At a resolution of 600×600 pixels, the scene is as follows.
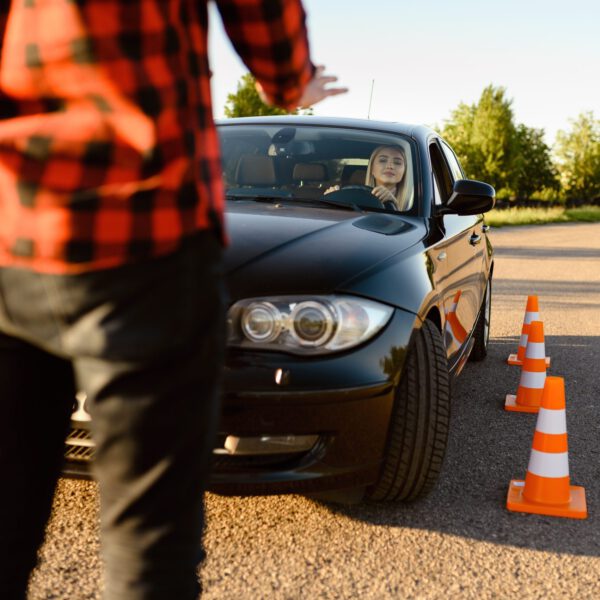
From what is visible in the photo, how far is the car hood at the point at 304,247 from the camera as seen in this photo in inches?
112

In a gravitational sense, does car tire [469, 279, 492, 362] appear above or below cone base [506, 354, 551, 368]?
above

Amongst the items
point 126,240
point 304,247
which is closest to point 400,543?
point 304,247

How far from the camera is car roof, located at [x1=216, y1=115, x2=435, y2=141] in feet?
15.2

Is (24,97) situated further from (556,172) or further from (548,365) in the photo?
(556,172)

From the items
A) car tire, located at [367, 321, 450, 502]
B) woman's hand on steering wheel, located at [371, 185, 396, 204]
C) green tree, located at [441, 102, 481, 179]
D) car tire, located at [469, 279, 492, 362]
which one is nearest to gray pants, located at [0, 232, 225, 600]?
car tire, located at [367, 321, 450, 502]

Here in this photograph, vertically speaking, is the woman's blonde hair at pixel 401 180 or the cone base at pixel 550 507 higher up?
the woman's blonde hair at pixel 401 180

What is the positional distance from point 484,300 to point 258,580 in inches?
144

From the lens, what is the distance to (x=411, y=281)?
3.21m

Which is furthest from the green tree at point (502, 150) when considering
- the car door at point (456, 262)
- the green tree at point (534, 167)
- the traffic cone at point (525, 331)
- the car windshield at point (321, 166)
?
the car windshield at point (321, 166)

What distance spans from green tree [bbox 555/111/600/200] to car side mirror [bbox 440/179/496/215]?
66862 mm

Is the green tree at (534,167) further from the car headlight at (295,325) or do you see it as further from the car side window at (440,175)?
the car headlight at (295,325)

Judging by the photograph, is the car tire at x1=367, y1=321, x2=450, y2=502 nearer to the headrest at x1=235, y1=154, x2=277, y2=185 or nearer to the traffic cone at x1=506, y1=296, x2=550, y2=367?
the headrest at x1=235, y1=154, x2=277, y2=185

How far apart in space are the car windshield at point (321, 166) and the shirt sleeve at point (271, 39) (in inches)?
103

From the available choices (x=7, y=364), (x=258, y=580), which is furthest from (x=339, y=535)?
(x=7, y=364)
